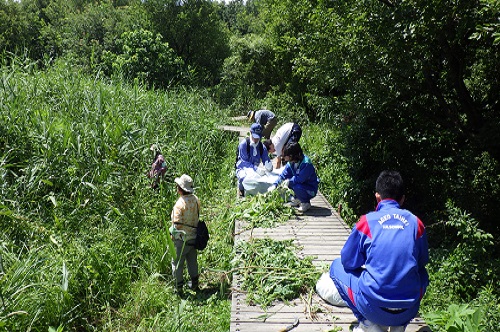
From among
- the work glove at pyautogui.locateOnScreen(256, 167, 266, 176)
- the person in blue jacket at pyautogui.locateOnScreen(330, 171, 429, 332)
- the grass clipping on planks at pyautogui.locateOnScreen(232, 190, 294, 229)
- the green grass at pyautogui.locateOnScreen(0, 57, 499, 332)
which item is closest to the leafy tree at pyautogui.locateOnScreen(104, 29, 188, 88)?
the green grass at pyautogui.locateOnScreen(0, 57, 499, 332)

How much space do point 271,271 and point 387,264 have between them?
1.59 meters

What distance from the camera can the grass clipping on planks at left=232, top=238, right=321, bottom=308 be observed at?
3.82 meters

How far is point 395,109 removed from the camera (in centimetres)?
834

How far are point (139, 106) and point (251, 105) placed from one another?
11389 mm

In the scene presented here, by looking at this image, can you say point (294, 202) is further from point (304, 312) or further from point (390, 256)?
point (390, 256)

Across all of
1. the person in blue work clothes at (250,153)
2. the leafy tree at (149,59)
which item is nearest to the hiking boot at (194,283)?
the person in blue work clothes at (250,153)

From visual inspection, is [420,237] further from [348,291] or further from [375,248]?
[348,291]

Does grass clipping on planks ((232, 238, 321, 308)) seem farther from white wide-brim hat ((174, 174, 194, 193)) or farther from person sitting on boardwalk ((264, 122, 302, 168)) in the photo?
person sitting on boardwalk ((264, 122, 302, 168))

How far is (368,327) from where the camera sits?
2975mm

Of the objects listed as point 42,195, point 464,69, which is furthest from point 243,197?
point 464,69

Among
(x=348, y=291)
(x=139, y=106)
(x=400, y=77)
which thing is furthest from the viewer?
(x=139, y=106)

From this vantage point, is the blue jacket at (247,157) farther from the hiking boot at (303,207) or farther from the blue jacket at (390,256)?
the blue jacket at (390,256)

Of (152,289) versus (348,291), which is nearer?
(348,291)

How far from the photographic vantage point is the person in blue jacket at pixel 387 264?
2709 mm
